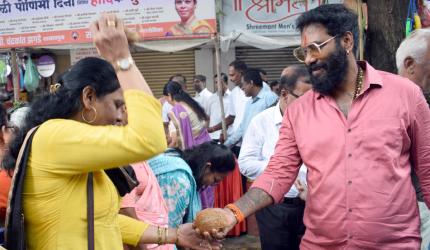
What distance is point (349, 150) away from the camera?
105 inches

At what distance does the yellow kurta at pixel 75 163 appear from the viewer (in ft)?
6.21

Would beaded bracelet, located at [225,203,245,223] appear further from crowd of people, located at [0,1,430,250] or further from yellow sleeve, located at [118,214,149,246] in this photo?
yellow sleeve, located at [118,214,149,246]

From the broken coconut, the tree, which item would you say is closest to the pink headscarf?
the broken coconut

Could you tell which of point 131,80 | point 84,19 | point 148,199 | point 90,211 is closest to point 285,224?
point 148,199

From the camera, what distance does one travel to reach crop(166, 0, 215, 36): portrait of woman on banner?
7.50 metres

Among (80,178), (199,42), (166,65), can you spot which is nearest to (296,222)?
(80,178)

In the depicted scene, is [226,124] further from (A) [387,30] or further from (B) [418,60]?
(B) [418,60]

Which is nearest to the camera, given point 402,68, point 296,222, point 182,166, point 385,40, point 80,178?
point 80,178

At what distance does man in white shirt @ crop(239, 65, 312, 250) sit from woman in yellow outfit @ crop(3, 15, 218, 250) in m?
2.21

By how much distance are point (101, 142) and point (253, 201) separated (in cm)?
116

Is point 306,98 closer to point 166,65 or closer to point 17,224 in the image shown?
point 17,224

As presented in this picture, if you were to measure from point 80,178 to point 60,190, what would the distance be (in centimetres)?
9

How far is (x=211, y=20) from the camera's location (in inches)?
294

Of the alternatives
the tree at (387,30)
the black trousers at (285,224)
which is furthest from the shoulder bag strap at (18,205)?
the tree at (387,30)
